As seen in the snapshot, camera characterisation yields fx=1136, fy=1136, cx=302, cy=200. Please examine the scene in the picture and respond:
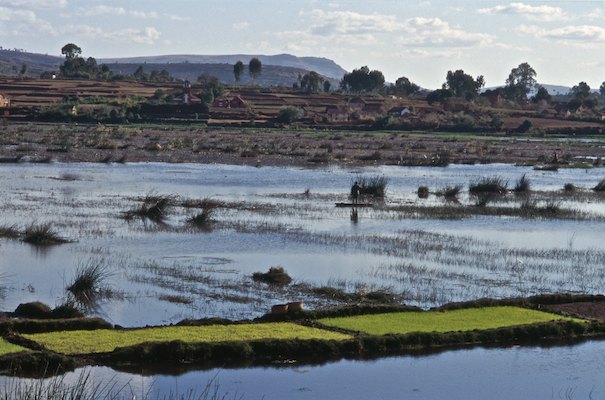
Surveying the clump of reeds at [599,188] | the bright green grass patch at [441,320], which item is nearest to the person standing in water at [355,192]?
the clump of reeds at [599,188]

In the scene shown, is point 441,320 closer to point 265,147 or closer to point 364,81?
point 265,147

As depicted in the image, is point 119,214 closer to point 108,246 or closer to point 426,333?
point 108,246

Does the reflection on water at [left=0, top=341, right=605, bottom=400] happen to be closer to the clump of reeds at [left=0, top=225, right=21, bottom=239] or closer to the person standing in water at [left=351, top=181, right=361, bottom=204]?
the clump of reeds at [left=0, top=225, right=21, bottom=239]

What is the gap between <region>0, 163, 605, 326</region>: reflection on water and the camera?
77.2 ft

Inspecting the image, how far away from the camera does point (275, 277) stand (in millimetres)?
24969

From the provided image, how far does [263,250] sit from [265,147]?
147 feet

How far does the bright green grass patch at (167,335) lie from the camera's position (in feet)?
59.1

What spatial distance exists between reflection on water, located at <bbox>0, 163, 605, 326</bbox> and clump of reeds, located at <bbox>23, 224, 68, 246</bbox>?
1.61 ft

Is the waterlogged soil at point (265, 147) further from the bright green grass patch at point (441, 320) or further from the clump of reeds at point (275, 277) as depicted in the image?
the bright green grass patch at point (441, 320)

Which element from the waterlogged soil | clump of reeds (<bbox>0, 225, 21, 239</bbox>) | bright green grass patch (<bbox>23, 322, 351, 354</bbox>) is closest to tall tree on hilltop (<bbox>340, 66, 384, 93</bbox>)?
the waterlogged soil

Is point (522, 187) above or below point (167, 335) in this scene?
above

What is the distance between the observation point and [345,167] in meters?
61.4

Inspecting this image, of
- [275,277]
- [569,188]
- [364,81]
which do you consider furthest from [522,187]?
[364,81]

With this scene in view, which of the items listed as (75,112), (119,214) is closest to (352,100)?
(75,112)
